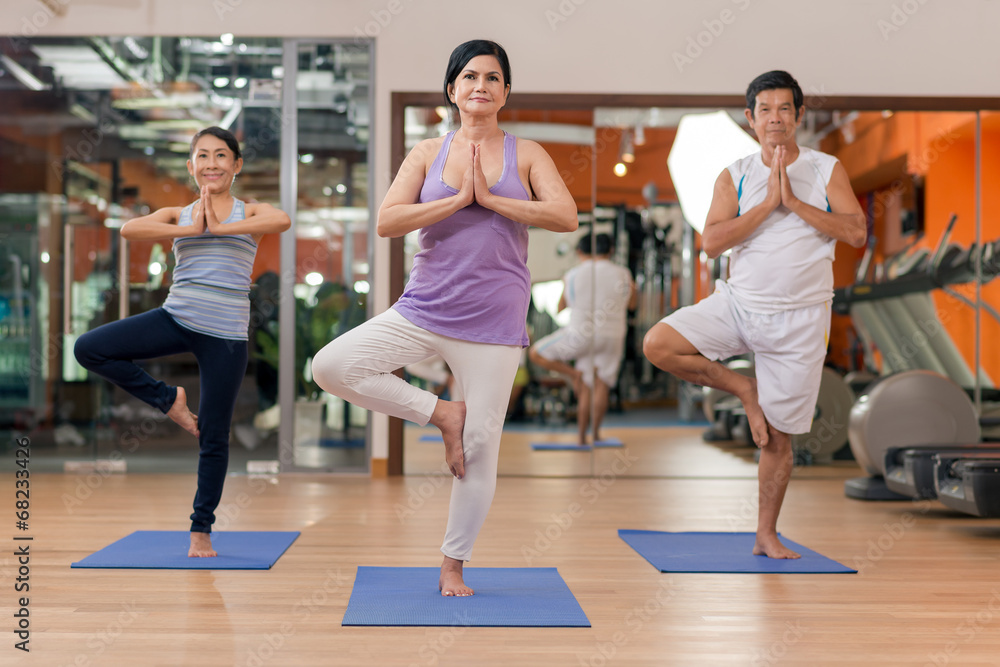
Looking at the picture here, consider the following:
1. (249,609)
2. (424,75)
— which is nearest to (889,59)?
(424,75)

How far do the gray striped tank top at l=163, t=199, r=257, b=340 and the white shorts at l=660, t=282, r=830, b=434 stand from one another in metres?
1.40

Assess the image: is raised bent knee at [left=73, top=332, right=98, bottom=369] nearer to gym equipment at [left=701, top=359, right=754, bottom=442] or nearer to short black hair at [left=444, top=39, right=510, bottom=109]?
short black hair at [left=444, top=39, right=510, bottom=109]

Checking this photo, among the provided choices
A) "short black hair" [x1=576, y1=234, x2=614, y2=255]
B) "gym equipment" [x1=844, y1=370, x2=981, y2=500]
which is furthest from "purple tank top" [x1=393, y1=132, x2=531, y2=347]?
"short black hair" [x1=576, y1=234, x2=614, y2=255]

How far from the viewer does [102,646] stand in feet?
6.55

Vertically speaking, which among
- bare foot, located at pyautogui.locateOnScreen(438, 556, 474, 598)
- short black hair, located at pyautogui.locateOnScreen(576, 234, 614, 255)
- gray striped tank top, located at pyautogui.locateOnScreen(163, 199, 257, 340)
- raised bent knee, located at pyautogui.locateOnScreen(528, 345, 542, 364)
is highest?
short black hair, located at pyautogui.locateOnScreen(576, 234, 614, 255)

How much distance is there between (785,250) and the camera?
3020mm

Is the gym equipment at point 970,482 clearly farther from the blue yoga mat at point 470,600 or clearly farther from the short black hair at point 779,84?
the blue yoga mat at point 470,600

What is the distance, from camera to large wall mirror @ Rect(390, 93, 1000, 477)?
535 centimetres

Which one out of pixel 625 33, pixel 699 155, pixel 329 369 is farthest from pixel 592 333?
pixel 329 369

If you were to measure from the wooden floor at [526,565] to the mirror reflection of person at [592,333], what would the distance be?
923mm

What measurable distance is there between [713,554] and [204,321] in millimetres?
1784

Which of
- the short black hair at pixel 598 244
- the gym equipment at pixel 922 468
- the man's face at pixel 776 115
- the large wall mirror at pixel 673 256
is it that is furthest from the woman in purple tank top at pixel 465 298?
the short black hair at pixel 598 244

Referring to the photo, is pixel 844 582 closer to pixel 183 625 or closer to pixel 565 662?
pixel 565 662

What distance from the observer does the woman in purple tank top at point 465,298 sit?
232cm
